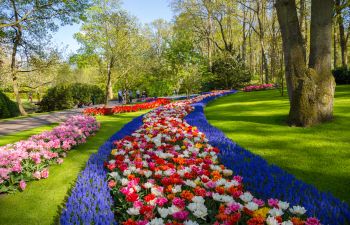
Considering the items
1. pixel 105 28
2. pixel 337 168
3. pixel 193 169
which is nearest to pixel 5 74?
pixel 105 28

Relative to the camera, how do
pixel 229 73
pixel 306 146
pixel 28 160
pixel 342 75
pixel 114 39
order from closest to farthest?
1. pixel 28 160
2. pixel 306 146
3. pixel 114 39
4. pixel 342 75
5. pixel 229 73

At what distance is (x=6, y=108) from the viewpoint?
71.1 ft

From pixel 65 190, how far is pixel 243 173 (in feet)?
10.4

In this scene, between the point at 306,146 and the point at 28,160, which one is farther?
the point at 306,146

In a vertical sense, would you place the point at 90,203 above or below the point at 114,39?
below

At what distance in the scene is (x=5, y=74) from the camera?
75.0ft

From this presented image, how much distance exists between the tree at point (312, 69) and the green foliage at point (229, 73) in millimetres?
23324

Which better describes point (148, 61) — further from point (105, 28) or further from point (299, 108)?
point (299, 108)

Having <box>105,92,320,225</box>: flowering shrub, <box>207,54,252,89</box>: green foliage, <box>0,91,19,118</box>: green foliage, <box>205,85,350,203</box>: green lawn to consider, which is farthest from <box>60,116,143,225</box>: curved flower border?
<box>207,54,252,89</box>: green foliage

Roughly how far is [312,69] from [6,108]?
22139mm

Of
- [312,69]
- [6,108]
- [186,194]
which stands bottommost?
[186,194]

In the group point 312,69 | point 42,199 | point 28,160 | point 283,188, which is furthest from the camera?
point 312,69

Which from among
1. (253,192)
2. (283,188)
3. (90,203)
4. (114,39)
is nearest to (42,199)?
(90,203)

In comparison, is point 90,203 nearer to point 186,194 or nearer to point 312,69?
point 186,194
